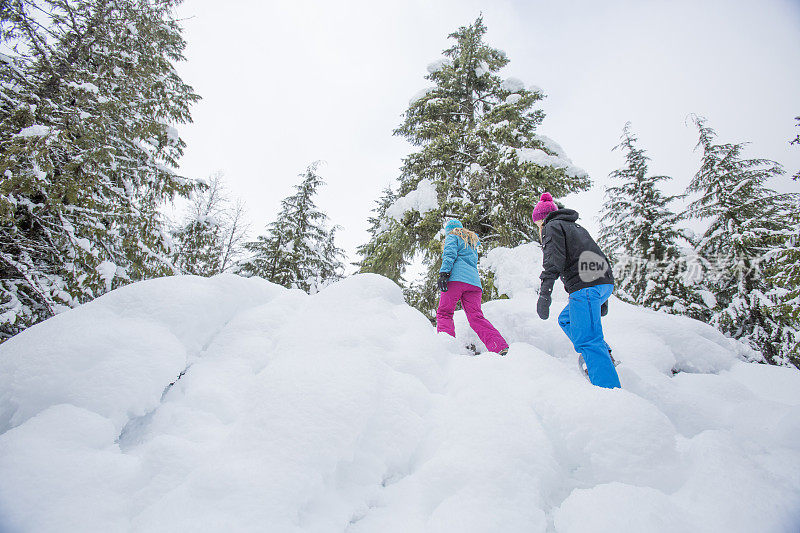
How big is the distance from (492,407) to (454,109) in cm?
958

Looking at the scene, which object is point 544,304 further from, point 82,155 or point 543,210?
point 82,155

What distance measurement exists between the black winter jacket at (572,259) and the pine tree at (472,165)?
12.3 ft

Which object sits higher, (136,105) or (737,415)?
(136,105)

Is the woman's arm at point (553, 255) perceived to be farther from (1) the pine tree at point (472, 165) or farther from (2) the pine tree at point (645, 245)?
(2) the pine tree at point (645, 245)

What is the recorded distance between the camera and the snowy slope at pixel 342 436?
140 cm

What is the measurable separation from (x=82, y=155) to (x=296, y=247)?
10067 mm

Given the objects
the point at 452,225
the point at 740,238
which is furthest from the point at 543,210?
the point at 740,238

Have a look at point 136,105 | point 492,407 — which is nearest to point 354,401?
point 492,407

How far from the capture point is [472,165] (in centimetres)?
798

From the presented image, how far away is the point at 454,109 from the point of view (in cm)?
965

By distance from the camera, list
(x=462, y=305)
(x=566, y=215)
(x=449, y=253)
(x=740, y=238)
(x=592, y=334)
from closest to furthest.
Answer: (x=592, y=334)
(x=566, y=215)
(x=462, y=305)
(x=449, y=253)
(x=740, y=238)

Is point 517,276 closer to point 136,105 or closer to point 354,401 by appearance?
point 354,401

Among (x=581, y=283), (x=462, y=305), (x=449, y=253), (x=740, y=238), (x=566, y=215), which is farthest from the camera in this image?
(x=740, y=238)

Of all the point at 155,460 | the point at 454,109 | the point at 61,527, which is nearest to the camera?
the point at 61,527
